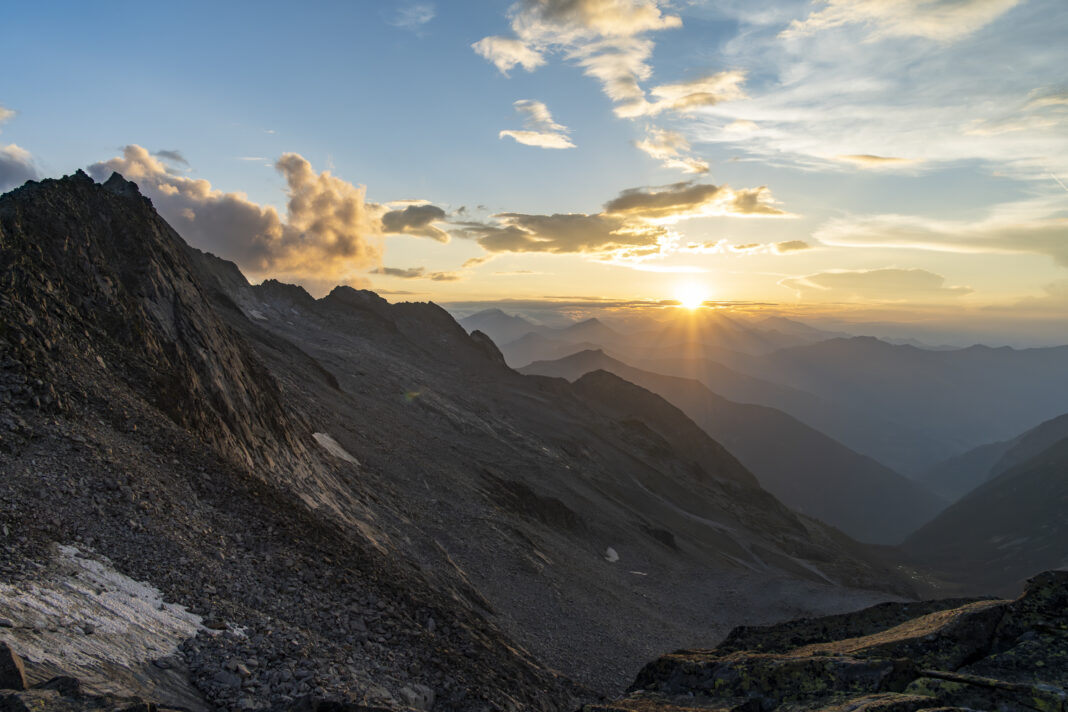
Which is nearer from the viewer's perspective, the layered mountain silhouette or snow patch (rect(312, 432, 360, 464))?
snow patch (rect(312, 432, 360, 464))

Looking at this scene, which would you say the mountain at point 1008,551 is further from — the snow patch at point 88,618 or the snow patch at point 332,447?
the snow patch at point 88,618

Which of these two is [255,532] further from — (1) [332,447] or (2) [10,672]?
(1) [332,447]

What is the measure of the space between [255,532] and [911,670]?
18004mm

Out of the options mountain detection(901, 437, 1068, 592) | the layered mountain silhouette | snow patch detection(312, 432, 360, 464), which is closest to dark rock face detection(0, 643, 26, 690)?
snow patch detection(312, 432, 360, 464)

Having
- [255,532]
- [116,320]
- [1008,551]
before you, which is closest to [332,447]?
[116,320]

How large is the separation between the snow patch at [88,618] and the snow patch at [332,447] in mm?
26955

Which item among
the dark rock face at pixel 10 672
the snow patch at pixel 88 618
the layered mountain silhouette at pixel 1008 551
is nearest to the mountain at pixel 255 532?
the snow patch at pixel 88 618

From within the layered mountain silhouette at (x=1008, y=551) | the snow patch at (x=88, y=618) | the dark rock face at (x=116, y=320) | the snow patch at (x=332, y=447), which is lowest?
the layered mountain silhouette at (x=1008, y=551)

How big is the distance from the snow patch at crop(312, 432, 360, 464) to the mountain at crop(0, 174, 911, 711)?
11.1 inches

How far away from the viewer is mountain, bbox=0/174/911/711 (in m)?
13.1

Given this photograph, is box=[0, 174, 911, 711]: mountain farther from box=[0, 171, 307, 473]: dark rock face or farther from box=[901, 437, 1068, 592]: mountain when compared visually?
box=[901, 437, 1068, 592]: mountain

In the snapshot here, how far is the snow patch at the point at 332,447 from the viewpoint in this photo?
4107cm

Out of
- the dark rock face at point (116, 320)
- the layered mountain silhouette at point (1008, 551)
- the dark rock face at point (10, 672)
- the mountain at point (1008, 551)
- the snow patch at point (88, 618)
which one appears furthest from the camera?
the mountain at point (1008, 551)

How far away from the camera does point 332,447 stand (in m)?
42.1
